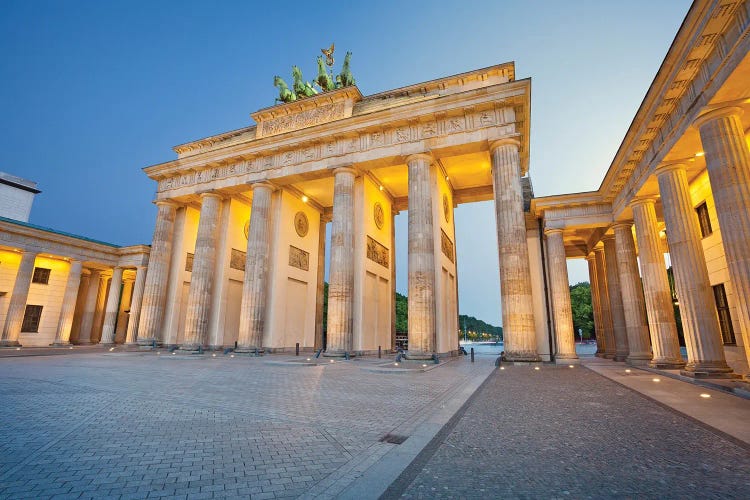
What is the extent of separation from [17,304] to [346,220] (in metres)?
27.4

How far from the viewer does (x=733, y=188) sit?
8766mm

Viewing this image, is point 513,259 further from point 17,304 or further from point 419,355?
point 17,304

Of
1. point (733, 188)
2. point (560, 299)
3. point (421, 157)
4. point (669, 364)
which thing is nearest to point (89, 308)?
point (421, 157)

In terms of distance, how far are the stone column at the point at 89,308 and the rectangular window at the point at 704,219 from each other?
47.3 meters

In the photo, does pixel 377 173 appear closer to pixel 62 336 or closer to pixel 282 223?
pixel 282 223

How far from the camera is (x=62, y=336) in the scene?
99.2 feet

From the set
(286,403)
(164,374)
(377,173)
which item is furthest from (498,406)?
(377,173)

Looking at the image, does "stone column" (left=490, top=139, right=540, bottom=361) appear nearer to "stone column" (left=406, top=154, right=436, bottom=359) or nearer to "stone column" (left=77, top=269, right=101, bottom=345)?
"stone column" (left=406, top=154, right=436, bottom=359)

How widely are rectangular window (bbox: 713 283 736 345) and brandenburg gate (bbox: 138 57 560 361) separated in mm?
5718

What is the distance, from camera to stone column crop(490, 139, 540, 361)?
16047 millimetres

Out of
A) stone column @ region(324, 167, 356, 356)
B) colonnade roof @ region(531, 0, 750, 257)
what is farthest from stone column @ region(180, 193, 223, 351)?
colonnade roof @ region(531, 0, 750, 257)

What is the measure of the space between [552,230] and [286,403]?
17367 mm

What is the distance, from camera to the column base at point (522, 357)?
15.7 metres

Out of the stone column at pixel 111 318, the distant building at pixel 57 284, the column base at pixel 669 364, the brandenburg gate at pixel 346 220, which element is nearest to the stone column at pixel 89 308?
the distant building at pixel 57 284
